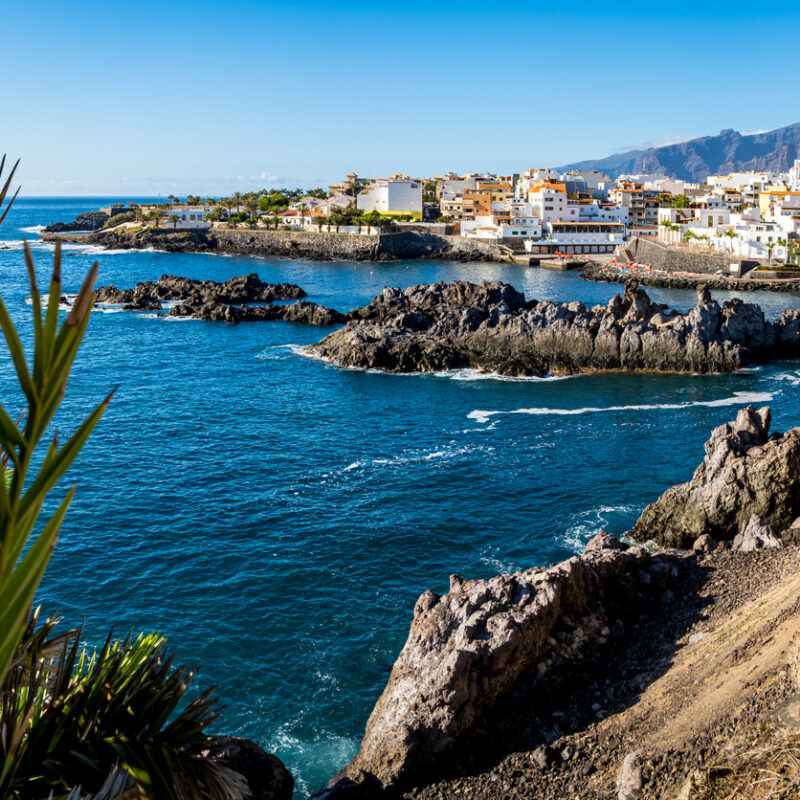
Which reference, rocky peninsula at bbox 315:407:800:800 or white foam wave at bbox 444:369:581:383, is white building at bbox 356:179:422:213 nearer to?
white foam wave at bbox 444:369:581:383

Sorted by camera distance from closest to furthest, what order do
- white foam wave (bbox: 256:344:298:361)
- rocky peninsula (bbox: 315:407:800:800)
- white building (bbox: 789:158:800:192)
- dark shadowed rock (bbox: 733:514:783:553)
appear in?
rocky peninsula (bbox: 315:407:800:800), dark shadowed rock (bbox: 733:514:783:553), white foam wave (bbox: 256:344:298:361), white building (bbox: 789:158:800:192)

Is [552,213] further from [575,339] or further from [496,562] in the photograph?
[496,562]

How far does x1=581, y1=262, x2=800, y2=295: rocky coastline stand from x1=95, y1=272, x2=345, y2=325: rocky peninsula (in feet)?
123

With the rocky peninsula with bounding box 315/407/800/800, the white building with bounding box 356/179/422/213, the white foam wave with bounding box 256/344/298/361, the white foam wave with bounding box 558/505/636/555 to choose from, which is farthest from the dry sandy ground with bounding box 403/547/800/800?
the white building with bounding box 356/179/422/213

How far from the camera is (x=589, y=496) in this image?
96.4ft

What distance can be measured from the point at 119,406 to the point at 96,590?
2229 centimetres

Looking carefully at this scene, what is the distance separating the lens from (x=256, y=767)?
41.7 feet

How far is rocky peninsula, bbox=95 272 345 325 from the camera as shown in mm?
71500

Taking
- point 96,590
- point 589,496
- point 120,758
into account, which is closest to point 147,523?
point 96,590

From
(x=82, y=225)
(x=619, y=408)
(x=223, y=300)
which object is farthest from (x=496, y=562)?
(x=82, y=225)

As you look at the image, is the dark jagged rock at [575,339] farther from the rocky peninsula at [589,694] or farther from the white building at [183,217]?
the white building at [183,217]

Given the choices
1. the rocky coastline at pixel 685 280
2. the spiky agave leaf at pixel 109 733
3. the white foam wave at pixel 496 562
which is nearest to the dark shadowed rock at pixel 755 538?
the white foam wave at pixel 496 562

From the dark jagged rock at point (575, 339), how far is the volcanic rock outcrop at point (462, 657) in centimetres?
3389

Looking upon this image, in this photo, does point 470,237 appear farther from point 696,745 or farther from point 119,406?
point 696,745
